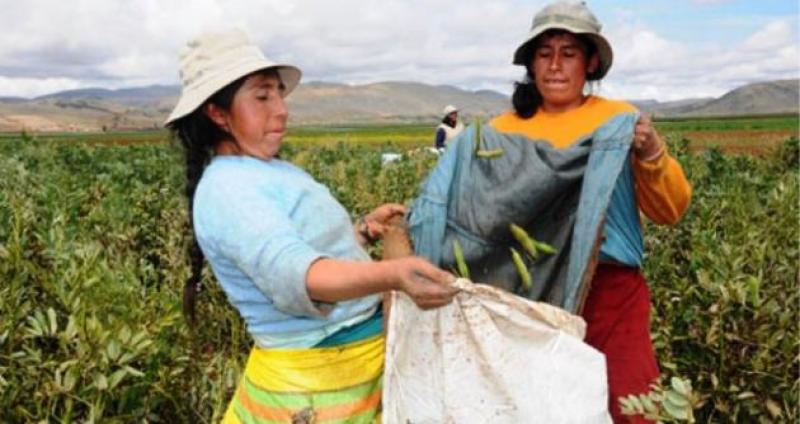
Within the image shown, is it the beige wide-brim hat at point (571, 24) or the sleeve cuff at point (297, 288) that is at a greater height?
the beige wide-brim hat at point (571, 24)

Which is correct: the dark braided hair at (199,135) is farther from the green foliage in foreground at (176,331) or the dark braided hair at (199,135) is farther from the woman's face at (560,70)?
the woman's face at (560,70)

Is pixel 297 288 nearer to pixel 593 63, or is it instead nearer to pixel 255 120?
pixel 255 120

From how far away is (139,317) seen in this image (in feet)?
8.24

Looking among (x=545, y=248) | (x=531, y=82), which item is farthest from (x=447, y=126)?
(x=545, y=248)

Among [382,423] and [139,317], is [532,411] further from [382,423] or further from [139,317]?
[139,317]

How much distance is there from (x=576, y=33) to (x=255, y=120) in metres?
0.84

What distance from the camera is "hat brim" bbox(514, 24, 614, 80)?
2.12 metres

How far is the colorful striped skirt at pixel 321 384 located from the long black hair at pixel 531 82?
29.5 inches

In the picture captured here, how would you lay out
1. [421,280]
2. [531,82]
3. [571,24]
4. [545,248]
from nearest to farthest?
[421,280], [545,248], [571,24], [531,82]

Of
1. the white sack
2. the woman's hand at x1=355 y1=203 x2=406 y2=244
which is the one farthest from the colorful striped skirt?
the woman's hand at x1=355 y1=203 x2=406 y2=244

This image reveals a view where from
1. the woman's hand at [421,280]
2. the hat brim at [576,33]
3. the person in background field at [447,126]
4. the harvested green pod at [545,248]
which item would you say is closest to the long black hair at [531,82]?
the hat brim at [576,33]

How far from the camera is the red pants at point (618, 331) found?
208cm

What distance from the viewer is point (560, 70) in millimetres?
2145

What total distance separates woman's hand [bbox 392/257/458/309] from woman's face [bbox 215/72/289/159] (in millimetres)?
416
